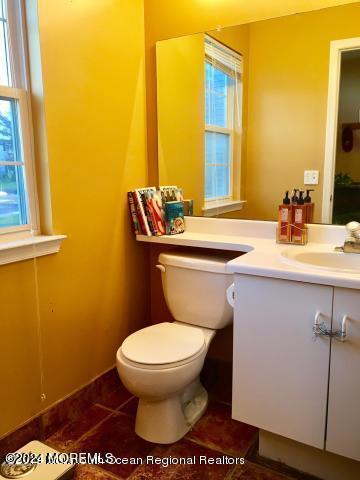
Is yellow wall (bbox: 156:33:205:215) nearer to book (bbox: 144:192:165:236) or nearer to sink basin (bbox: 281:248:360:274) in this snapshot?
book (bbox: 144:192:165:236)

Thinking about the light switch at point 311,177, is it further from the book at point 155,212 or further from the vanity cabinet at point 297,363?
the book at point 155,212

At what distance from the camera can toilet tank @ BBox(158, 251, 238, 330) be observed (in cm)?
179

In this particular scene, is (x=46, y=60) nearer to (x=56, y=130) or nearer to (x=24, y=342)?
(x=56, y=130)

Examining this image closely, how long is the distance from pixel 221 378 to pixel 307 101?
4.85ft

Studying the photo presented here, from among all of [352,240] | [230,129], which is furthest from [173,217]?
[352,240]

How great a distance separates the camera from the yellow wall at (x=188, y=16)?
1.73m

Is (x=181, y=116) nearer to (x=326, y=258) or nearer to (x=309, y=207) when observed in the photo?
(x=309, y=207)

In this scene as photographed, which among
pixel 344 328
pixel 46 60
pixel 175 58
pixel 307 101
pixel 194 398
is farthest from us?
pixel 175 58

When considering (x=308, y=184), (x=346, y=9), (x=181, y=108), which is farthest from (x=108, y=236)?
(x=346, y=9)

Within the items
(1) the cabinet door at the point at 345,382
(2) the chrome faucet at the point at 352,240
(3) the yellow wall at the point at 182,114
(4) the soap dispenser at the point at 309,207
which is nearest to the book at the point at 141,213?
(3) the yellow wall at the point at 182,114

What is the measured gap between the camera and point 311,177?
5.79 ft

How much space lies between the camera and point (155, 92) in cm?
212

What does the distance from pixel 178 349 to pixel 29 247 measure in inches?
28.8

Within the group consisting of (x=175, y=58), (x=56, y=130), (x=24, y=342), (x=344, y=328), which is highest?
(x=175, y=58)
